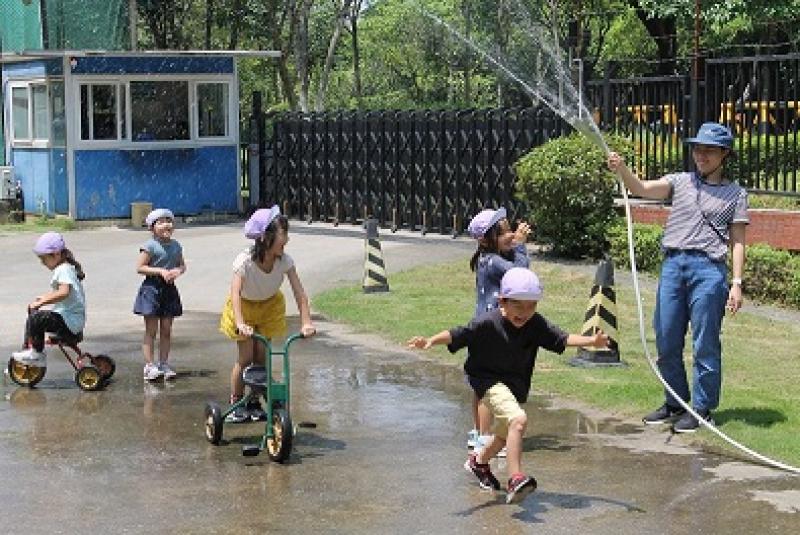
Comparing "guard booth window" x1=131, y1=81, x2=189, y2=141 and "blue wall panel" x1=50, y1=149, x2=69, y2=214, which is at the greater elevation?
"guard booth window" x1=131, y1=81, x2=189, y2=141

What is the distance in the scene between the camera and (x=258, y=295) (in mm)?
9125

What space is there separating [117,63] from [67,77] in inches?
34.9

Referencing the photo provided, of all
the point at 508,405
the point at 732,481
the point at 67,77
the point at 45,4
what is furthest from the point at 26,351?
the point at 45,4

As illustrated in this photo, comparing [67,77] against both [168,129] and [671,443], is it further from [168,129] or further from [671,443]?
[671,443]

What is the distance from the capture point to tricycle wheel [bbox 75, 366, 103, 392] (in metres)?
10.7

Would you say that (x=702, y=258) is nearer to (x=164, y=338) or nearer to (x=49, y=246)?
(x=164, y=338)

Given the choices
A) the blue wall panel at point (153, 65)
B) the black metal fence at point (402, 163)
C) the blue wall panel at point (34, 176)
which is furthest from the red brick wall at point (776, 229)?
the blue wall panel at point (34, 176)

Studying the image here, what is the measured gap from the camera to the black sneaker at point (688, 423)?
899cm

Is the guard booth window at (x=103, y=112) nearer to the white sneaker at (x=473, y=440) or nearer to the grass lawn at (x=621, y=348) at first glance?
the grass lawn at (x=621, y=348)

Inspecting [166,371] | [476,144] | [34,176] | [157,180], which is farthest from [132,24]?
[166,371]

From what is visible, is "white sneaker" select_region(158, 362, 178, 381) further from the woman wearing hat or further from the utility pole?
the utility pole

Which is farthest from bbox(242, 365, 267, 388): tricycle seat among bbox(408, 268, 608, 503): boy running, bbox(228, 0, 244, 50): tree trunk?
bbox(228, 0, 244, 50): tree trunk

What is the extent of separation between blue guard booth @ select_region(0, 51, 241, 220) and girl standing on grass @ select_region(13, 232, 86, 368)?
13.4 meters

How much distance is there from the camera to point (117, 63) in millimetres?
24438
